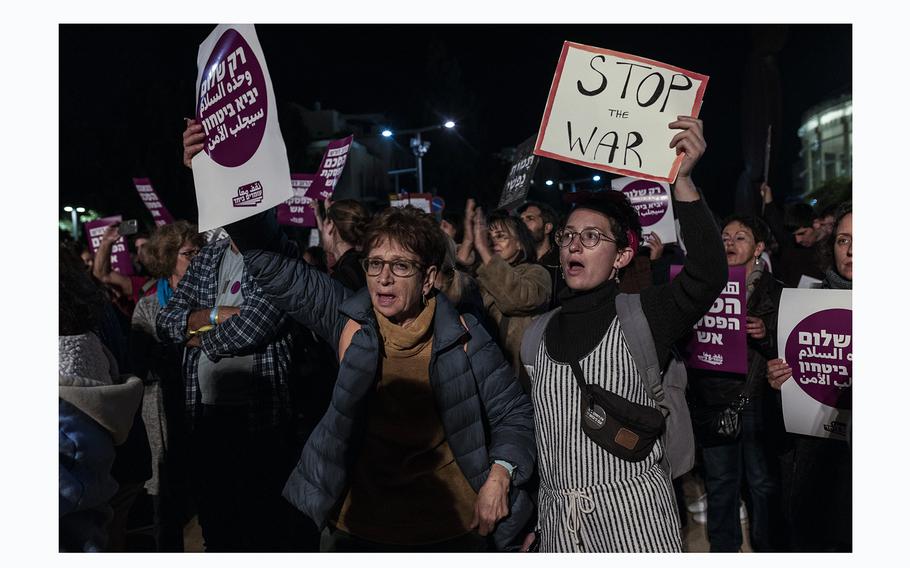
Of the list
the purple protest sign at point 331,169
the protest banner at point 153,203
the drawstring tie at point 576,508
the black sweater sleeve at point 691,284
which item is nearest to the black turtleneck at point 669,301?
the black sweater sleeve at point 691,284

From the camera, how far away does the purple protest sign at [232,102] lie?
306cm

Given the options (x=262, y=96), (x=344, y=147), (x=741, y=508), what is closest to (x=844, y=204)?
(x=741, y=508)

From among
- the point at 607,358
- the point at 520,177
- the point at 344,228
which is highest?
the point at 520,177

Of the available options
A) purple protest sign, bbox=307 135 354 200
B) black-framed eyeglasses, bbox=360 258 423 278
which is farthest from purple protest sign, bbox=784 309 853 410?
purple protest sign, bbox=307 135 354 200

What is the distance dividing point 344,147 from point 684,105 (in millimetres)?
6342

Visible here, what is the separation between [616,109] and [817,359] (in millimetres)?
1888

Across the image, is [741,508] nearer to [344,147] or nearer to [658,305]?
[658,305]

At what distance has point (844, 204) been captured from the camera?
4.48 metres

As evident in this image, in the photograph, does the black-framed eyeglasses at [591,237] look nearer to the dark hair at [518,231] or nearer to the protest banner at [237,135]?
the protest banner at [237,135]

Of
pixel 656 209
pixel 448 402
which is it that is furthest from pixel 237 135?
pixel 656 209

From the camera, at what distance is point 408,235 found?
9.71 feet

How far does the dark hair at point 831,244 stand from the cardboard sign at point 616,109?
168 centimetres

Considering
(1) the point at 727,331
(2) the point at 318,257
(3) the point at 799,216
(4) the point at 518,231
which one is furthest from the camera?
(2) the point at 318,257

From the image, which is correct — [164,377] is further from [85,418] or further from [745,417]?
[745,417]
